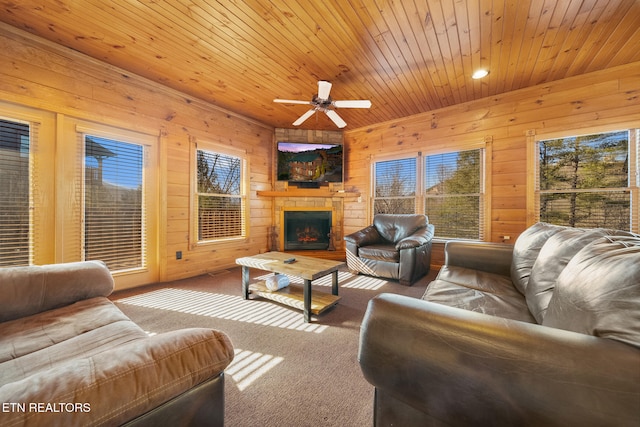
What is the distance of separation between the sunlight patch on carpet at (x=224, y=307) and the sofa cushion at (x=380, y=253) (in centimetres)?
142

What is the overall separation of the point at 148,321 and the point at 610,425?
2782 millimetres

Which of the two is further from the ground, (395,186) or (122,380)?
(395,186)

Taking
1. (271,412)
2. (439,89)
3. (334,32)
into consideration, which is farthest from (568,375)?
(439,89)

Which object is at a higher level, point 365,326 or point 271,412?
point 365,326

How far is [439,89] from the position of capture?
11.1ft

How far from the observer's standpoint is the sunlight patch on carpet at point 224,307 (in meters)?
2.18

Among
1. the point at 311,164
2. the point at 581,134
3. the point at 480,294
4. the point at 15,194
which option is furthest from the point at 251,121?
the point at 581,134

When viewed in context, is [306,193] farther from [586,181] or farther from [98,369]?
[98,369]

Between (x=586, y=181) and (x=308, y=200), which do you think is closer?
(x=586, y=181)

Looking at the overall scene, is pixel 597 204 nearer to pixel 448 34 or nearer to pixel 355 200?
pixel 448 34

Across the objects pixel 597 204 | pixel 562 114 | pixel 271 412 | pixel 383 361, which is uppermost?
pixel 562 114

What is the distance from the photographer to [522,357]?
623 millimetres

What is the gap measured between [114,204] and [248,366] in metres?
2.73

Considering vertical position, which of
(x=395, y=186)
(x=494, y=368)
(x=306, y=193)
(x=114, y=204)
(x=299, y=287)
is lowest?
(x=299, y=287)
